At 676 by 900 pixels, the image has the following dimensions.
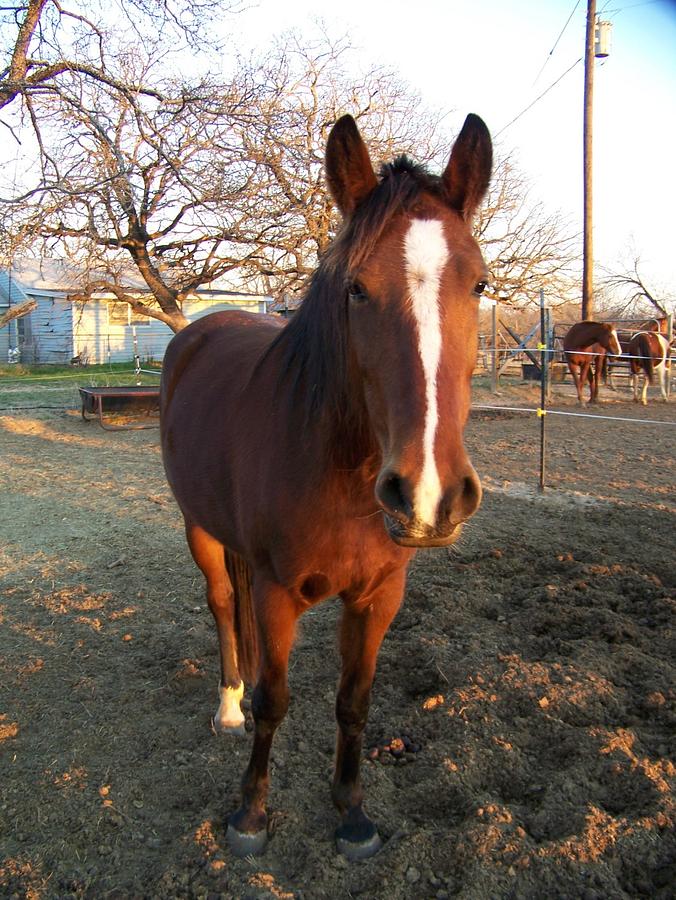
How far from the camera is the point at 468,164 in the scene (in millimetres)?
1655

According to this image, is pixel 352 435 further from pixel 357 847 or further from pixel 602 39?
pixel 602 39

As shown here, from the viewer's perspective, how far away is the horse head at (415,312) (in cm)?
129

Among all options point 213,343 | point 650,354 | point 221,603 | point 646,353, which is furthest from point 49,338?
Answer: point 221,603

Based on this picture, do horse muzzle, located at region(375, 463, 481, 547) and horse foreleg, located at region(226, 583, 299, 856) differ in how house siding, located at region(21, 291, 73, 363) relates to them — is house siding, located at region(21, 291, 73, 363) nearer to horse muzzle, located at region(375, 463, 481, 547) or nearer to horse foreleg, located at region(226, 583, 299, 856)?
horse foreleg, located at region(226, 583, 299, 856)

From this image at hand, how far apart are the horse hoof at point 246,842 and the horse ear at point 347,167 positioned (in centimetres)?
204

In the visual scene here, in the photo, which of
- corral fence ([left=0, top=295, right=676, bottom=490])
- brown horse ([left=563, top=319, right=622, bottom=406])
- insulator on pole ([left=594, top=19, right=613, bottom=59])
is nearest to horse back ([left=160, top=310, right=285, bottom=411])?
corral fence ([left=0, top=295, right=676, bottom=490])

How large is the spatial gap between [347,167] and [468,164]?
1.10ft

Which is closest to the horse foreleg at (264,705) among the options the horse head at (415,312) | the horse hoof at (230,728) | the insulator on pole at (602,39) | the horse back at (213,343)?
the horse hoof at (230,728)

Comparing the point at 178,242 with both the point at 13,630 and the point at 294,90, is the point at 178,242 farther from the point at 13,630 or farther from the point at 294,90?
the point at 13,630

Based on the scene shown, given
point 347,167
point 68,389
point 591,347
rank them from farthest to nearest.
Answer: point 68,389 → point 591,347 → point 347,167

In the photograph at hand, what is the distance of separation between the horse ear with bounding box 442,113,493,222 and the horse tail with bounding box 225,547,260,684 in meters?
1.94

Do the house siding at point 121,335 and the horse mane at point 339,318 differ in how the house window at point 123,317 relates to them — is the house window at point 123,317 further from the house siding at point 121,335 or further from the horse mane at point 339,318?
the horse mane at point 339,318

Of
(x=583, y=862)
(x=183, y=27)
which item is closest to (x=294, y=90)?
(x=183, y=27)

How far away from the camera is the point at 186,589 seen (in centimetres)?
421
